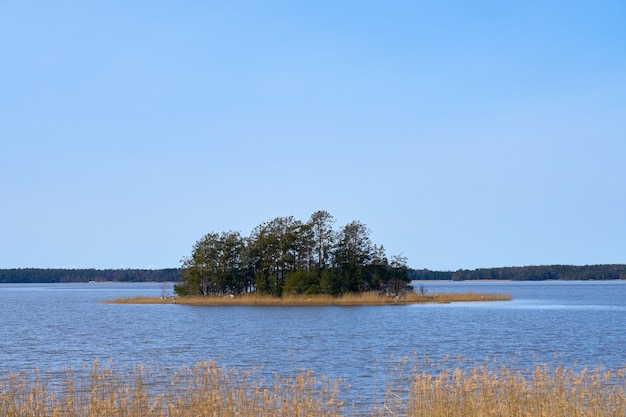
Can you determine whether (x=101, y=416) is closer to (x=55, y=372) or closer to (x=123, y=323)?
(x=55, y=372)

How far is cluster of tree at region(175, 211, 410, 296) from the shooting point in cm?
7650

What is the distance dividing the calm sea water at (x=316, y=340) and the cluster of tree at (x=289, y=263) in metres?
13.2

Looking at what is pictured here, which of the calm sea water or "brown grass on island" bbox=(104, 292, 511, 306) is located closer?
the calm sea water

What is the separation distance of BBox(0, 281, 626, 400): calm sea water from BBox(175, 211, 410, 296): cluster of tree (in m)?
13.2

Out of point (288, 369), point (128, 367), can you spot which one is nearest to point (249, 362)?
point (288, 369)

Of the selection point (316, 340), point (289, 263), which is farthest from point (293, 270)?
point (316, 340)

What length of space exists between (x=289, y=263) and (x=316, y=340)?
1550 inches

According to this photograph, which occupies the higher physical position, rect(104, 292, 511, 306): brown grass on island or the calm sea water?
rect(104, 292, 511, 306): brown grass on island

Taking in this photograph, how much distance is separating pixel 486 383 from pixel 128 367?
600 inches

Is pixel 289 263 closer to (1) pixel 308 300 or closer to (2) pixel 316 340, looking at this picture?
(1) pixel 308 300

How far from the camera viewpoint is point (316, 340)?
3878cm

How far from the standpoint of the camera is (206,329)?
47.0 metres

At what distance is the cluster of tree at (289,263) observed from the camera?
76.5m

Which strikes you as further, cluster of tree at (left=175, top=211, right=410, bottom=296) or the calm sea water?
cluster of tree at (left=175, top=211, right=410, bottom=296)
